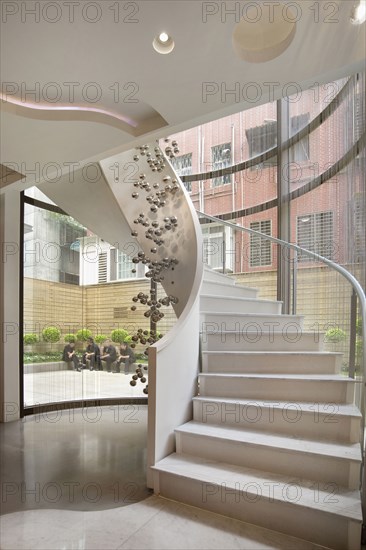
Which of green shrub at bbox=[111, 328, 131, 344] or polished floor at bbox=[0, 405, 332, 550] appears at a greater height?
green shrub at bbox=[111, 328, 131, 344]

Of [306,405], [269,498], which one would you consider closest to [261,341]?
[306,405]

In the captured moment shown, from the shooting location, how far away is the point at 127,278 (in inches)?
209

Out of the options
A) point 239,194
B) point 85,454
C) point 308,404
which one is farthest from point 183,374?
point 239,194

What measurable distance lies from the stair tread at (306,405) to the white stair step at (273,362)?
0.31 m

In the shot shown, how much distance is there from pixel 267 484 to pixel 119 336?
330 cm

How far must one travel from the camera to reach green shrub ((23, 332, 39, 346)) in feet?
15.7

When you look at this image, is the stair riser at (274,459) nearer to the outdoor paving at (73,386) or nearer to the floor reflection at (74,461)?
the floor reflection at (74,461)

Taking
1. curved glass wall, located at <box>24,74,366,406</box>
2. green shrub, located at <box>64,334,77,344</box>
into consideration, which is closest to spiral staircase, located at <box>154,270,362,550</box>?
curved glass wall, located at <box>24,74,366,406</box>

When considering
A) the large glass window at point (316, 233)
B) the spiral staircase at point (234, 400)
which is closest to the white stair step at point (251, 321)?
the spiral staircase at point (234, 400)

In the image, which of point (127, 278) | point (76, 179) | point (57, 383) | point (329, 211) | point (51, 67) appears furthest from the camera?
point (127, 278)

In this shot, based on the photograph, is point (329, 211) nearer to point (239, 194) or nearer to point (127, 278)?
point (239, 194)

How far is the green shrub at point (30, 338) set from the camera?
4791mm

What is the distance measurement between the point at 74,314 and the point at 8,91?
3.05 metres

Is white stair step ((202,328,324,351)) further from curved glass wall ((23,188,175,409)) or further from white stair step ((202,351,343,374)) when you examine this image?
curved glass wall ((23,188,175,409))
